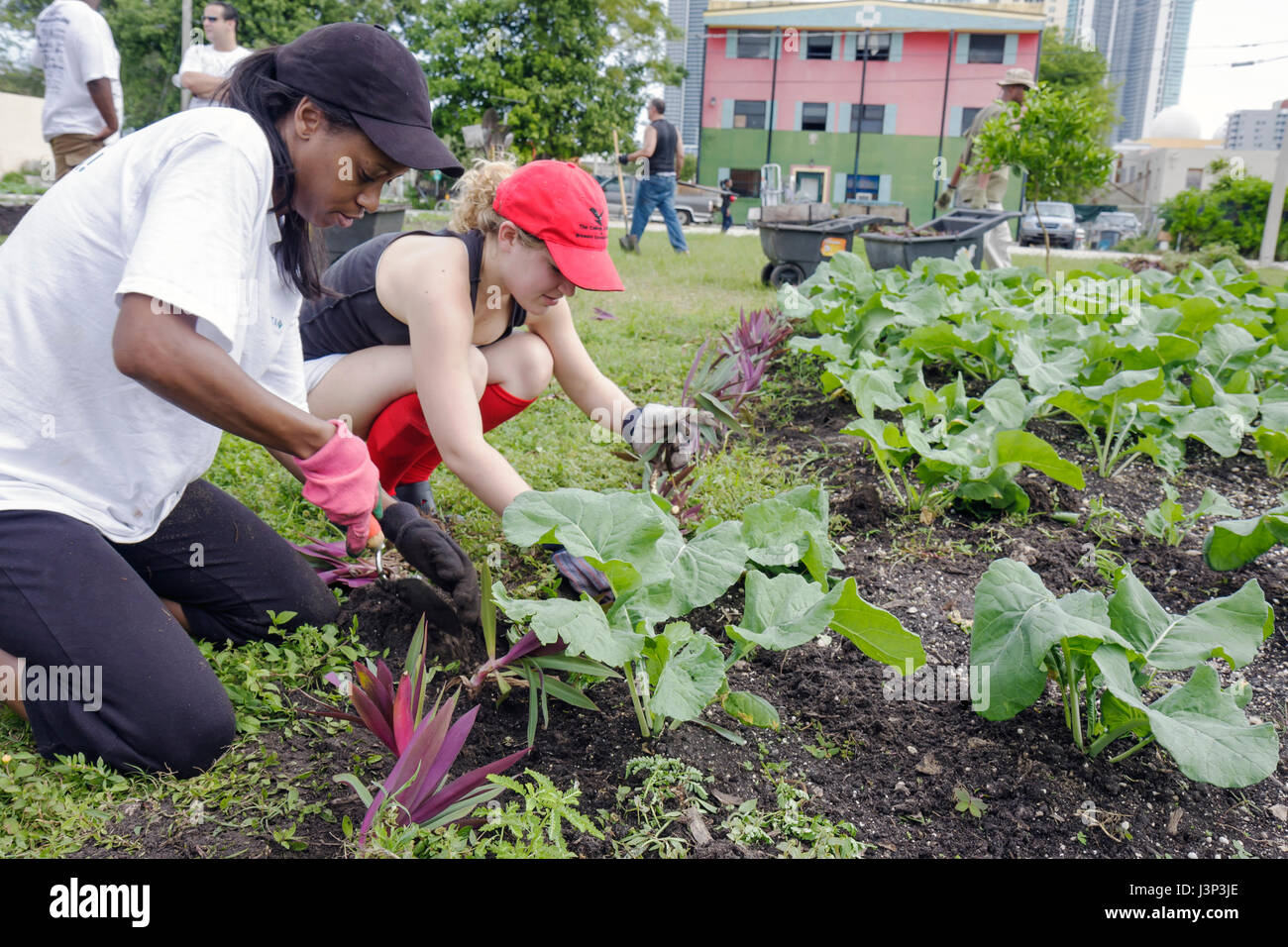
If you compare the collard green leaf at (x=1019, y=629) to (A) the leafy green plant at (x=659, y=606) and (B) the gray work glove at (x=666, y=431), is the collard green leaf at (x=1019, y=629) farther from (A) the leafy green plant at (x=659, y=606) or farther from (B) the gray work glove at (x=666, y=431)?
(B) the gray work glove at (x=666, y=431)

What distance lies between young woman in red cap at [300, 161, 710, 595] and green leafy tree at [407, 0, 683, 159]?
45.0 ft

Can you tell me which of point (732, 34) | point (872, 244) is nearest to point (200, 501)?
point (872, 244)

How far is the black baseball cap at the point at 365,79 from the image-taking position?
166 cm

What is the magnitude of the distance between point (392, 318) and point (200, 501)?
704 millimetres

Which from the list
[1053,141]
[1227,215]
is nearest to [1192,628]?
[1053,141]

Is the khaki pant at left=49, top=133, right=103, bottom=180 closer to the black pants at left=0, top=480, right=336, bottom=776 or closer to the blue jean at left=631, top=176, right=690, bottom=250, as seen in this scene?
the black pants at left=0, top=480, right=336, bottom=776

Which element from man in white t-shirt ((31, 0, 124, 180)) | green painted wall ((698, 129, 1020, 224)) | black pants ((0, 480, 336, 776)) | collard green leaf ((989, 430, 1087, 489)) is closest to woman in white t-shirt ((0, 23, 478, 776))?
black pants ((0, 480, 336, 776))

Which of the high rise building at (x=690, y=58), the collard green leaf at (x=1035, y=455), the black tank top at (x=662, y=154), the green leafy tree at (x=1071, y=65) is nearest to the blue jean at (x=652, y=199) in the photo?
the black tank top at (x=662, y=154)

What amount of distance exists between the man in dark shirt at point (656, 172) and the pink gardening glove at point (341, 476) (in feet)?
27.7

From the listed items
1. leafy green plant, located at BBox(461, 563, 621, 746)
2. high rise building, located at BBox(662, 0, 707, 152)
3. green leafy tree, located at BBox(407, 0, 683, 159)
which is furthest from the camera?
high rise building, located at BBox(662, 0, 707, 152)

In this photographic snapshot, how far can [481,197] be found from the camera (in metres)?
2.33

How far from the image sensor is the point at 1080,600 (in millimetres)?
1606

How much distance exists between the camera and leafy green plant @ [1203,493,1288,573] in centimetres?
200

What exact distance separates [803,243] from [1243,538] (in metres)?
5.89
